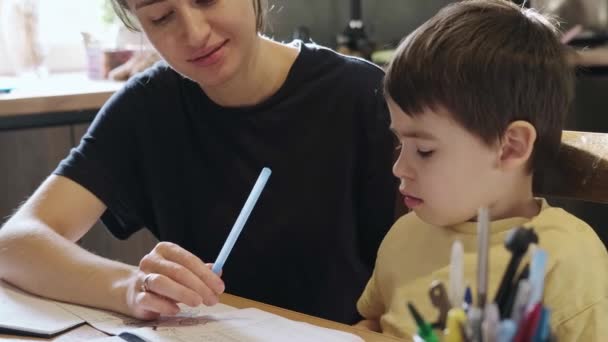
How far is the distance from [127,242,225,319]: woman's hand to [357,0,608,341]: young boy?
0.23 metres

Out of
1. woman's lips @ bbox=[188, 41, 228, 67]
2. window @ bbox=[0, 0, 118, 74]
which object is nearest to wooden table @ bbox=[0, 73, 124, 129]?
window @ bbox=[0, 0, 118, 74]

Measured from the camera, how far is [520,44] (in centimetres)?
93

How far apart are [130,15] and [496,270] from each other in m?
0.75

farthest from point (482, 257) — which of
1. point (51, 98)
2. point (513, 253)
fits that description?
point (51, 98)

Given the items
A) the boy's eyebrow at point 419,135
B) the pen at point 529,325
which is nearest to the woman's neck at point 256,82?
the boy's eyebrow at point 419,135

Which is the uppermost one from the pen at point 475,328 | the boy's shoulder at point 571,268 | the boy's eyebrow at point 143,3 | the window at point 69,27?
the pen at point 475,328

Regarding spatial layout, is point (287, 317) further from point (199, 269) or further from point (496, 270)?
point (496, 270)

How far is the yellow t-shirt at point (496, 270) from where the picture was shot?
33.7 inches

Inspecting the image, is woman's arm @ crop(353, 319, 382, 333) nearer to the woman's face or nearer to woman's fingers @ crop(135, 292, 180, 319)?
woman's fingers @ crop(135, 292, 180, 319)

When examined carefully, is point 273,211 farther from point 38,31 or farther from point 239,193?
point 38,31

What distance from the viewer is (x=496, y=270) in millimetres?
932

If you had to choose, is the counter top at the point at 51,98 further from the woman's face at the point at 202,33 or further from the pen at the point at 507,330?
the pen at the point at 507,330

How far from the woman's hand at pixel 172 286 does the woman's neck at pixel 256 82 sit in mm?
399

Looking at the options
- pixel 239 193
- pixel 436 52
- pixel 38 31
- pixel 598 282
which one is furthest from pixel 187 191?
pixel 38 31
